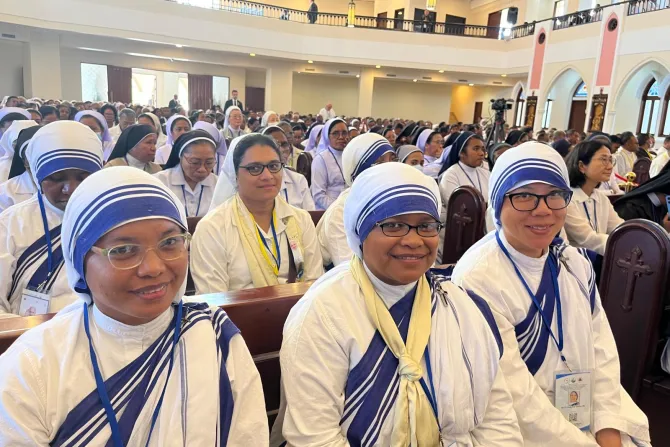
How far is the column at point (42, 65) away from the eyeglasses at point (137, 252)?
18.5m

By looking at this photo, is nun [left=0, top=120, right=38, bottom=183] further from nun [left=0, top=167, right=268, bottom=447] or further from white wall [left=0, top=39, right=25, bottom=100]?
white wall [left=0, top=39, right=25, bottom=100]

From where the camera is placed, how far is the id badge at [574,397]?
1.92 m

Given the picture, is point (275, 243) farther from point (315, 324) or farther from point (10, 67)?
point (10, 67)

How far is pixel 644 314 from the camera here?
264 centimetres

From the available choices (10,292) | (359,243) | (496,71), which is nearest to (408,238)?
Result: (359,243)

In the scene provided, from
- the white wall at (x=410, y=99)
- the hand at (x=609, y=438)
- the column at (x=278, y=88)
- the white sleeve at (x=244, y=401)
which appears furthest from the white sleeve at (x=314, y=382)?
the white wall at (x=410, y=99)

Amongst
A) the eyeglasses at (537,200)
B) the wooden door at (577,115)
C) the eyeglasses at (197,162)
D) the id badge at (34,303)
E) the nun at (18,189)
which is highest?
the wooden door at (577,115)

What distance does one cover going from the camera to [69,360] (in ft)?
4.16

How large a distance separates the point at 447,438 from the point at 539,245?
2.68 feet

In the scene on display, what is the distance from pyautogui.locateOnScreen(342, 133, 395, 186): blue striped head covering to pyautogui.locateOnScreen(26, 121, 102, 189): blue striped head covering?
1942 mm

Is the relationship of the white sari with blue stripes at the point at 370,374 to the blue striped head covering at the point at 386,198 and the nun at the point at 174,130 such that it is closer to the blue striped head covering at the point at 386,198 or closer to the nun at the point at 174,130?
the blue striped head covering at the point at 386,198

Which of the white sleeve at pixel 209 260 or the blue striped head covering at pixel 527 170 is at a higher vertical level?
the blue striped head covering at pixel 527 170

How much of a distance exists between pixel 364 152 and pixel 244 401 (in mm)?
2790

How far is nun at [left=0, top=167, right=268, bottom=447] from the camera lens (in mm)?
1239
